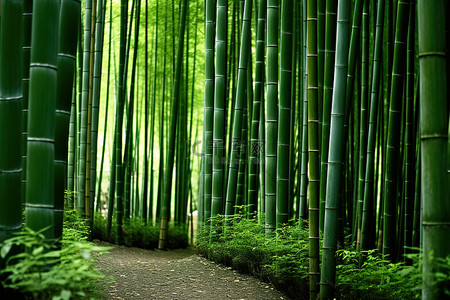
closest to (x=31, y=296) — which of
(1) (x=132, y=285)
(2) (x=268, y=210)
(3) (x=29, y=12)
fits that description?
(3) (x=29, y=12)

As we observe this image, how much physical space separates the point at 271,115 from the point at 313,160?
41.8 inches

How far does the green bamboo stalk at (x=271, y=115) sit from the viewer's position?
385 cm

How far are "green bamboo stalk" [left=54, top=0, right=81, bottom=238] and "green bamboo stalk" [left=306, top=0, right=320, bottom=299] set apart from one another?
4.60 feet

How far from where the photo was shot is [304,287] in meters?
3.29

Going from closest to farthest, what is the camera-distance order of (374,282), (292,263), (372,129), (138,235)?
(374,282)
(292,263)
(372,129)
(138,235)

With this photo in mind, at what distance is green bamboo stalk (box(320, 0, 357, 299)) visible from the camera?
2834 mm

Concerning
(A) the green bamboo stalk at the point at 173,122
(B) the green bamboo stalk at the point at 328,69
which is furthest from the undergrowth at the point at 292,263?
(A) the green bamboo stalk at the point at 173,122

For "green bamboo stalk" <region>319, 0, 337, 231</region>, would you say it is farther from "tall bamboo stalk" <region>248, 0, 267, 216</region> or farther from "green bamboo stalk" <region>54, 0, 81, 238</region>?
"green bamboo stalk" <region>54, 0, 81, 238</region>

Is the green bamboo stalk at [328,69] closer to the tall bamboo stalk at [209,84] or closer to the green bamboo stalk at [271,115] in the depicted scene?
the green bamboo stalk at [271,115]

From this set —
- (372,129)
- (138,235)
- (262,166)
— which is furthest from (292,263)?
(138,235)

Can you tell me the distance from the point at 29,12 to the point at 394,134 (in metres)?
2.38

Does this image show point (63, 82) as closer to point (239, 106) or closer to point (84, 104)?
point (239, 106)

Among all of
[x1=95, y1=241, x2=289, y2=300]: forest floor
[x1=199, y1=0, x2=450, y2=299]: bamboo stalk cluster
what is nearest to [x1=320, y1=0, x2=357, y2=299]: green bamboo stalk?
[x1=199, y1=0, x2=450, y2=299]: bamboo stalk cluster

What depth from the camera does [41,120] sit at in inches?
75.7
